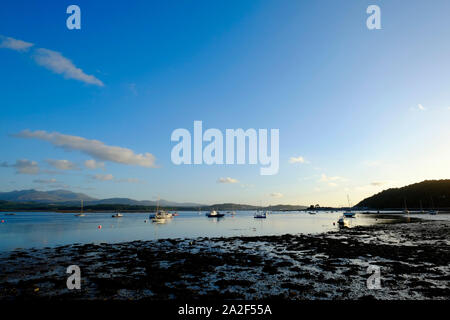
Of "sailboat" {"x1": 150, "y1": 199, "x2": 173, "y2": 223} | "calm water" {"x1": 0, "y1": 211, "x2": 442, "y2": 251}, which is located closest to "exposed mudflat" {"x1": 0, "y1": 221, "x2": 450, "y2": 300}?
"calm water" {"x1": 0, "y1": 211, "x2": 442, "y2": 251}

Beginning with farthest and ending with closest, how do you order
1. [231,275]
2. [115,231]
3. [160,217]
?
[160,217]
[115,231]
[231,275]

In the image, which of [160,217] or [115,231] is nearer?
[115,231]

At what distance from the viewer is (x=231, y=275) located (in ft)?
65.4

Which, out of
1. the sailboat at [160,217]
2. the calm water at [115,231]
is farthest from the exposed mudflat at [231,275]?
the sailboat at [160,217]

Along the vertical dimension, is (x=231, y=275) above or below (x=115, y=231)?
above

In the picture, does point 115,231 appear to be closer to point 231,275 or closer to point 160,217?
point 160,217

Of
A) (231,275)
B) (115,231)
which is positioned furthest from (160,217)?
(231,275)

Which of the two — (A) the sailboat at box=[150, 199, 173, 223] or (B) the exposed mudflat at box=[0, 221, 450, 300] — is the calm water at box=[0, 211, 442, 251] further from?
(B) the exposed mudflat at box=[0, 221, 450, 300]
